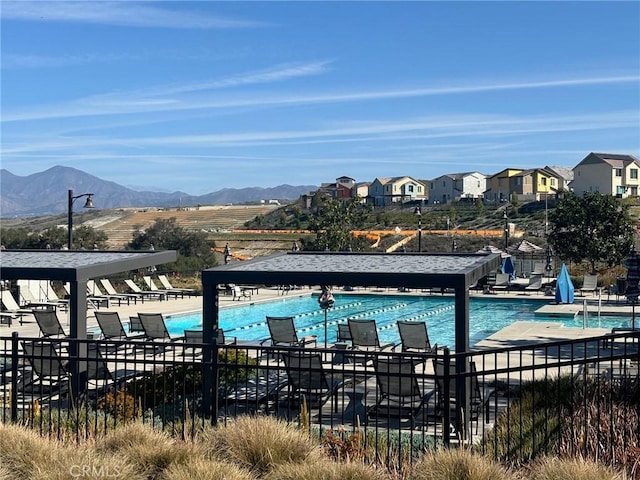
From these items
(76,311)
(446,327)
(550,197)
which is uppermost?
(550,197)

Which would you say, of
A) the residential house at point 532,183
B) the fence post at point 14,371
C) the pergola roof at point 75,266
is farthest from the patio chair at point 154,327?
the residential house at point 532,183

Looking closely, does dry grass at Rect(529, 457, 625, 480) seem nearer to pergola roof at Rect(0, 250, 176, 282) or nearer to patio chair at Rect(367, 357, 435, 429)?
patio chair at Rect(367, 357, 435, 429)

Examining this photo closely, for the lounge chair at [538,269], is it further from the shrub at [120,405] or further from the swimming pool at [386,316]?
the shrub at [120,405]

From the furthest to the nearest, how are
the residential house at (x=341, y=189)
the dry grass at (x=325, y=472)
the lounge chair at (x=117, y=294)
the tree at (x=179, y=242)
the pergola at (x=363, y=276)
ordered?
the residential house at (x=341, y=189) → the tree at (x=179, y=242) → the lounge chair at (x=117, y=294) → the pergola at (x=363, y=276) → the dry grass at (x=325, y=472)

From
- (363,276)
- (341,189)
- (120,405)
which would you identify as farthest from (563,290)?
(341,189)

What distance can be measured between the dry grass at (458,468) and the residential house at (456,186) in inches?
3658

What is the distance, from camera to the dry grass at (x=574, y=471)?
5.76 meters

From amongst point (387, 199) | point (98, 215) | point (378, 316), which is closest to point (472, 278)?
point (378, 316)

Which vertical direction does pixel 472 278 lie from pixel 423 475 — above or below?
above

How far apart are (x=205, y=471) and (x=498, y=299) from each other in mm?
21357

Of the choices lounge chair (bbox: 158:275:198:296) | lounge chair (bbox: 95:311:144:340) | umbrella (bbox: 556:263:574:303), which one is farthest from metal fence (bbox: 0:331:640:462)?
lounge chair (bbox: 158:275:198:296)

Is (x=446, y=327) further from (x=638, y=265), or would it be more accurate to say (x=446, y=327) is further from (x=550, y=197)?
(x=550, y=197)

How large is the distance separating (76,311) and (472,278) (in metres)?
5.34

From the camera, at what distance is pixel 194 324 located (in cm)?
2211
